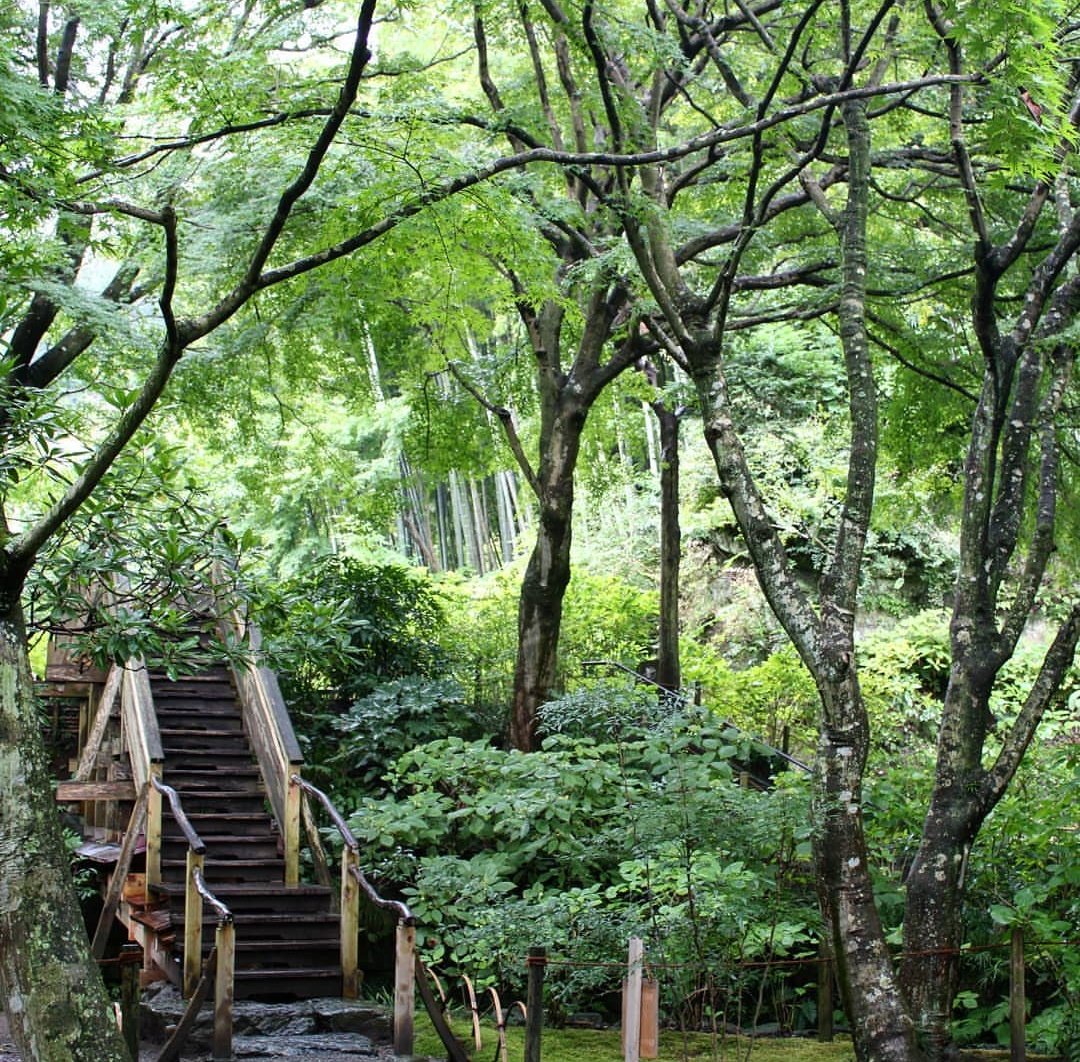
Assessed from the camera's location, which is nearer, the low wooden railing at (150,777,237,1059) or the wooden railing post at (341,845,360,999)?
the low wooden railing at (150,777,237,1059)

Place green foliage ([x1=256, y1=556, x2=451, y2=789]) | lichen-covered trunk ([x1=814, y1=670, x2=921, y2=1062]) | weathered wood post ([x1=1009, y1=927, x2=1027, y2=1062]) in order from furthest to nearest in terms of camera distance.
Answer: green foliage ([x1=256, y1=556, x2=451, y2=789]) → weathered wood post ([x1=1009, y1=927, x2=1027, y2=1062]) → lichen-covered trunk ([x1=814, y1=670, x2=921, y2=1062])

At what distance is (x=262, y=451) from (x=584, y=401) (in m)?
4.33

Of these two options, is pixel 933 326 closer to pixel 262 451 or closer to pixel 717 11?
pixel 717 11

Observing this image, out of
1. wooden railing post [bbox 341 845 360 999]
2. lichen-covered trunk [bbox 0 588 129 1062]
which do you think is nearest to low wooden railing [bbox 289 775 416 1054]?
wooden railing post [bbox 341 845 360 999]

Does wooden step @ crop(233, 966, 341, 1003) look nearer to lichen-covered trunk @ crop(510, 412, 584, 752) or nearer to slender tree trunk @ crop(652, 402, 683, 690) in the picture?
lichen-covered trunk @ crop(510, 412, 584, 752)

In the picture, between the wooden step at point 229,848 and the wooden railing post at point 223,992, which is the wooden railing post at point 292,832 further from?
the wooden railing post at point 223,992

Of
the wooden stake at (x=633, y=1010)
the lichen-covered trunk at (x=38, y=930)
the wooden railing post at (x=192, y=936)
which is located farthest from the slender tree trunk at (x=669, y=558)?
the lichen-covered trunk at (x=38, y=930)

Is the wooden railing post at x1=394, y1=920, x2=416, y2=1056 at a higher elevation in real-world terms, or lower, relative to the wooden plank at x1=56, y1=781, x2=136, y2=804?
lower

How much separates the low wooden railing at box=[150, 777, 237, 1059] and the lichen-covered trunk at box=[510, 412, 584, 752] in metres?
3.64

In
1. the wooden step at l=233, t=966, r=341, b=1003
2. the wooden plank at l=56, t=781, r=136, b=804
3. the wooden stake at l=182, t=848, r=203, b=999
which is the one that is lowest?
the wooden step at l=233, t=966, r=341, b=1003

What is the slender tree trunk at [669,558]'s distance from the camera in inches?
485

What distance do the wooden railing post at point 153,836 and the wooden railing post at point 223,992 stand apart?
1616mm

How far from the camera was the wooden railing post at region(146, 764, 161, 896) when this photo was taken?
8.16 meters

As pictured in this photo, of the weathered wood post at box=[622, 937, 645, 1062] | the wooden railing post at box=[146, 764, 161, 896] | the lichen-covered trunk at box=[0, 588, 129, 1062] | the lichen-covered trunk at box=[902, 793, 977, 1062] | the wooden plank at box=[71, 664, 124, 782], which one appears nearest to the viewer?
the lichen-covered trunk at box=[0, 588, 129, 1062]
